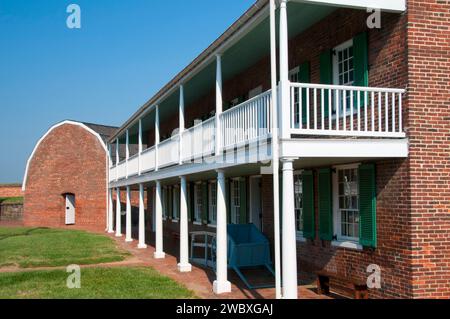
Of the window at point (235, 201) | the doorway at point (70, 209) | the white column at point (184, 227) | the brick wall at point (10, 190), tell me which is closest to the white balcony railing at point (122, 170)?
the window at point (235, 201)

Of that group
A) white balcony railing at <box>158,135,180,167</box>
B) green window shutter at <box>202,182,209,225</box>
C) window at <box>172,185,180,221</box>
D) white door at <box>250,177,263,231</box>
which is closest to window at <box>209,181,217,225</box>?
green window shutter at <box>202,182,209,225</box>

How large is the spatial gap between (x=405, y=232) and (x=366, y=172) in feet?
4.96

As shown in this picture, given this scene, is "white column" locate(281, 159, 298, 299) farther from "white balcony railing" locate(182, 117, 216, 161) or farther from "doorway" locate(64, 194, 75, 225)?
"doorway" locate(64, 194, 75, 225)

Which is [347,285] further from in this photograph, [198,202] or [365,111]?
[198,202]

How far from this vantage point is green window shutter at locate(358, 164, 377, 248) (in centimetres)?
962

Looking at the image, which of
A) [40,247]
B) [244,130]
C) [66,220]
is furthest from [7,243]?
[244,130]

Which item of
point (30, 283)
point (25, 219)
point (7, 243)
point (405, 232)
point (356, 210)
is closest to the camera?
point (405, 232)

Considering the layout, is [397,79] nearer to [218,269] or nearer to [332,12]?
[332,12]

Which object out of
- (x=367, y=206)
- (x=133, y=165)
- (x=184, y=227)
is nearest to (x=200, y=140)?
(x=184, y=227)

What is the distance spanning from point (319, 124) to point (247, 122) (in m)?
2.20

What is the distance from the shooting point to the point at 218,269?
11.3 m

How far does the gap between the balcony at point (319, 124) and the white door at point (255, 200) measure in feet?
9.92

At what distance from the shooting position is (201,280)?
12922 millimetres

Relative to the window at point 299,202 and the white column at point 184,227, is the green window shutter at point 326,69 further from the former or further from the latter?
the white column at point 184,227
